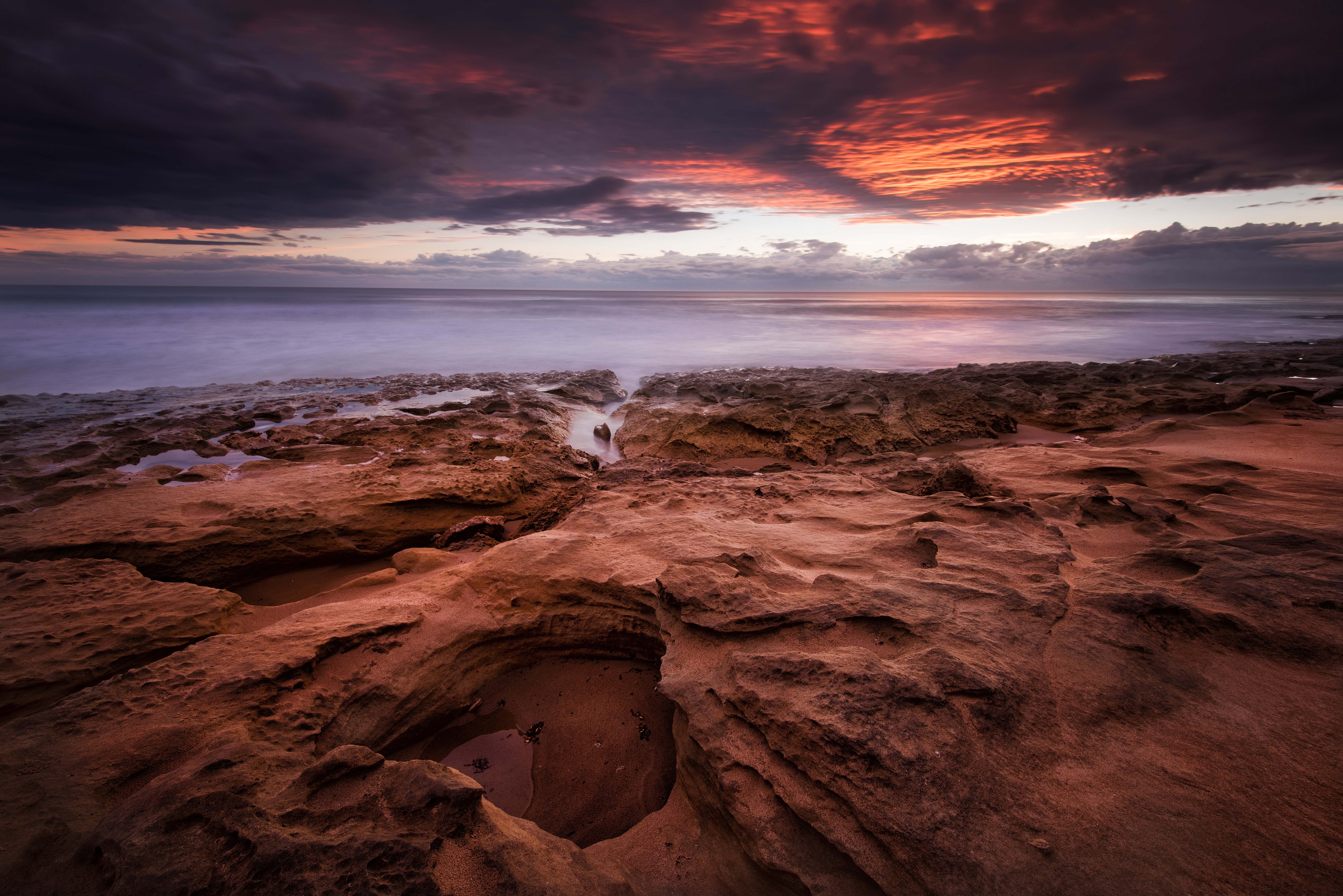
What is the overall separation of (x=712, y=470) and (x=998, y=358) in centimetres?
1580

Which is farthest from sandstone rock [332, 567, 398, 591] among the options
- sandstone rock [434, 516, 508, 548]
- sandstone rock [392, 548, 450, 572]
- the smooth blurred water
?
the smooth blurred water

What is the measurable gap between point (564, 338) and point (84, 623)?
2039cm

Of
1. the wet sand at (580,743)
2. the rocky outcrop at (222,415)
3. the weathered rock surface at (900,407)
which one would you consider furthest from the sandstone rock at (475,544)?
the weathered rock surface at (900,407)

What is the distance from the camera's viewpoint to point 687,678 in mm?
2383

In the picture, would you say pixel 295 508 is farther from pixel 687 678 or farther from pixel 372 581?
pixel 687 678

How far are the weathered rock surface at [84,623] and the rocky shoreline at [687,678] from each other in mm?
17

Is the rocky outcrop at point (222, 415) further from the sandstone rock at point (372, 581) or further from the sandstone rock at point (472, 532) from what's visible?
the sandstone rock at point (372, 581)

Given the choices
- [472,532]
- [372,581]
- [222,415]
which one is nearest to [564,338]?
[222,415]

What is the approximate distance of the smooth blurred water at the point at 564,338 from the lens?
15.3 m

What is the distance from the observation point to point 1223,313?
37781mm

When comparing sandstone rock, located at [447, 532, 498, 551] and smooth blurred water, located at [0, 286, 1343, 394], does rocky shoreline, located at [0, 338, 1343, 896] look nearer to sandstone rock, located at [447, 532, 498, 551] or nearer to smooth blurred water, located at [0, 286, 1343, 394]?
sandstone rock, located at [447, 532, 498, 551]

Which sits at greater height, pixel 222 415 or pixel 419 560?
pixel 222 415

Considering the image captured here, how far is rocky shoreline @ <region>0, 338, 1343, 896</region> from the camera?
1.68 meters

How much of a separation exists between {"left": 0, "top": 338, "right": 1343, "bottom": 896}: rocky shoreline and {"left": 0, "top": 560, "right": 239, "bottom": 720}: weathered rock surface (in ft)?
0.06
